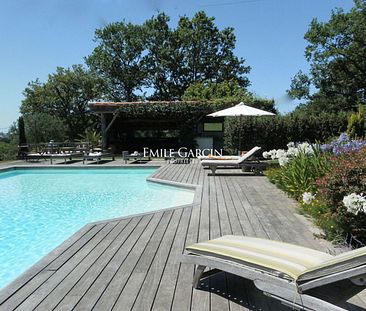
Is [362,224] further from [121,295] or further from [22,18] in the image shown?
[22,18]

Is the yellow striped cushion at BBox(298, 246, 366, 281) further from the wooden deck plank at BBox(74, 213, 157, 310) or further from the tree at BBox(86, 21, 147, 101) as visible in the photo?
the tree at BBox(86, 21, 147, 101)

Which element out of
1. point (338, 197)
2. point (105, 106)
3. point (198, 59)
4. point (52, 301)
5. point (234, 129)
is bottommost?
point (52, 301)

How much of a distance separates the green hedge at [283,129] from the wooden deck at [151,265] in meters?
7.58

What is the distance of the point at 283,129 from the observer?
13.1 metres

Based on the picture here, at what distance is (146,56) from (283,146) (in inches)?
832

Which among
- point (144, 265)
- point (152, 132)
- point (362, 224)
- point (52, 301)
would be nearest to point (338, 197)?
point (362, 224)

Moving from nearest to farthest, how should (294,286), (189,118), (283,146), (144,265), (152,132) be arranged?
1. (294,286)
2. (144,265)
3. (283,146)
4. (189,118)
5. (152,132)

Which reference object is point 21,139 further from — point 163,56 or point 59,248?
point 163,56

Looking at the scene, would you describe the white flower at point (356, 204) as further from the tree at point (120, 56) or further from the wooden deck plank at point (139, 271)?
the tree at point (120, 56)

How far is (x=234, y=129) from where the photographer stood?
13203 mm

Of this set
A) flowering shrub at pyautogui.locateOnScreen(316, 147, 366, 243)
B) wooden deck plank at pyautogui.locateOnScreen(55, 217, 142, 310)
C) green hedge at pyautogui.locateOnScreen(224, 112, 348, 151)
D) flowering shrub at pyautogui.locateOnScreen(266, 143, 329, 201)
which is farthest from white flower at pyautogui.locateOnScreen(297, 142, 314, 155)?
green hedge at pyautogui.locateOnScreen(224, 112, 348, 151)

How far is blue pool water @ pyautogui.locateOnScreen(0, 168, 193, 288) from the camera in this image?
5.17 metres

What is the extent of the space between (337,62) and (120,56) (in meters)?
18.4

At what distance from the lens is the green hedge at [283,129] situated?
42.9ft
